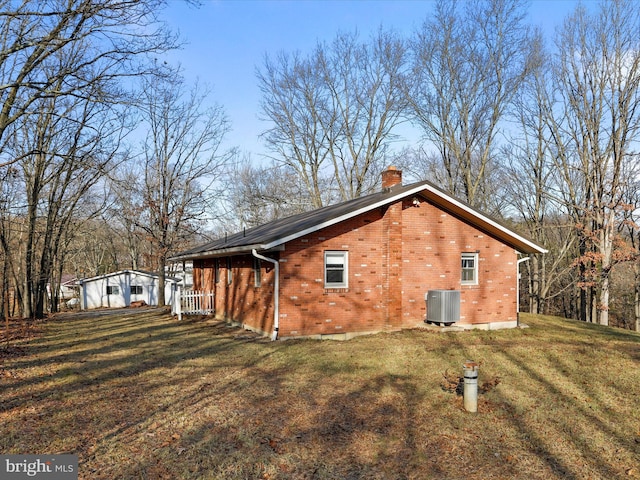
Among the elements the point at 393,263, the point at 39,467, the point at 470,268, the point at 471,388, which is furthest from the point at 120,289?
the point at 471,388

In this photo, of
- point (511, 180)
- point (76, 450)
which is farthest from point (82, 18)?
point (511, 180)

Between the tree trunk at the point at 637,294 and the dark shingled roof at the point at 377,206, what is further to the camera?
the tree trunk at the point at 637,294

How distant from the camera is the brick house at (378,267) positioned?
12.0 m

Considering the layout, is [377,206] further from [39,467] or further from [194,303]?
[39,467]

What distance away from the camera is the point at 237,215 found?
39.7 meters

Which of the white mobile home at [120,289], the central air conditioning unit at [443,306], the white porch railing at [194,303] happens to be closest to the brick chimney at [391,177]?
the central air conditioning unit at [443,306]

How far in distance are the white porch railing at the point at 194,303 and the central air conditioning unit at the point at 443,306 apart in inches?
368

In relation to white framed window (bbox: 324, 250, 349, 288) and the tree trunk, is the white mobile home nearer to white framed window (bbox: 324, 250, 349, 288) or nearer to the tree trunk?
white framed window (bbox: 324, 250, 349, 288)

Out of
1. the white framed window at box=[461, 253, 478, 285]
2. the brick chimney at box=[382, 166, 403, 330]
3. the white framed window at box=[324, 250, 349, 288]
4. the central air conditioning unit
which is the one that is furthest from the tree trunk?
the white framed window at box=[324, 250, 349, 288]

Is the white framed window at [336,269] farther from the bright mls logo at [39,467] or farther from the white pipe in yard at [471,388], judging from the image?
the bright mls logo at [39,467]

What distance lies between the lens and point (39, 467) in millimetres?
4707

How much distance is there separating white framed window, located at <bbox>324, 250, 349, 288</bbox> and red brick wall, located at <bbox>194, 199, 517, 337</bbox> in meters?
0.15

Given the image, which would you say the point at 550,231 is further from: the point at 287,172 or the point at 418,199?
the point at 418,199

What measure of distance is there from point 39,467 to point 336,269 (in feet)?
29.1
